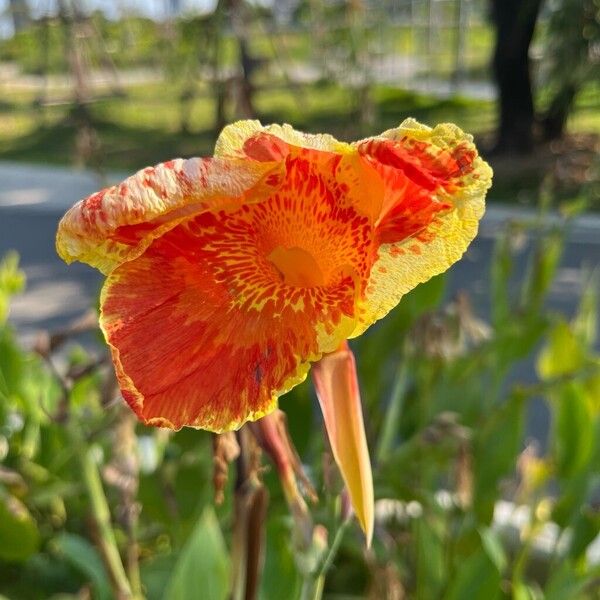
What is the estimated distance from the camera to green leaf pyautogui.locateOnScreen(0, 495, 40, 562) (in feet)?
2.65

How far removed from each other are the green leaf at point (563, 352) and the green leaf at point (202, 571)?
0.53m

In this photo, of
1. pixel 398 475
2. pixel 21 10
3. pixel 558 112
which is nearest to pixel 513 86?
pixel 558 112

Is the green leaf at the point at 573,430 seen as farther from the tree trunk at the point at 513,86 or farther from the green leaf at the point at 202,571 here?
the tree trunk at the point at 513,86

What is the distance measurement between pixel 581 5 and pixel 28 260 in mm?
3384

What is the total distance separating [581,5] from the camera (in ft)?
15.9

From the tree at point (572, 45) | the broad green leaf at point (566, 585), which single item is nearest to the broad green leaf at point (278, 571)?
the broad green leaf at point (566, 585)

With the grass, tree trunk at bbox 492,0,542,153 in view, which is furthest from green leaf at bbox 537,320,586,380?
tree trunk at bbox 492,0,542,153

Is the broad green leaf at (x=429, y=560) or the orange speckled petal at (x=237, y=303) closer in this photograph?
the orange speckled petal at (x=237, y=303)

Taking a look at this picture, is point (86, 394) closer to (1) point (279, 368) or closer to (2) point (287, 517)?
(2) point (287, 517)

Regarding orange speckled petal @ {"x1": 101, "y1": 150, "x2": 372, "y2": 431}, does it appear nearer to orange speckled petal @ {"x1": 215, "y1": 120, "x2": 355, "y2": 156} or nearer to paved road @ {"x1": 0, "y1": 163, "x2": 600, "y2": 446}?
orange speckled petal @ {"x1": 215, "y1": 120, "x2": 355, "y2": 156}

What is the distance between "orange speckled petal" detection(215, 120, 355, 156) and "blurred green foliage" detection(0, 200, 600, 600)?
0.37 m

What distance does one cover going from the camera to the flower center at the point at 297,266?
40 cm

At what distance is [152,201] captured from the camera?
0.36 meters

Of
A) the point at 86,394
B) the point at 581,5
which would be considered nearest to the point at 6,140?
the point at 581,5
